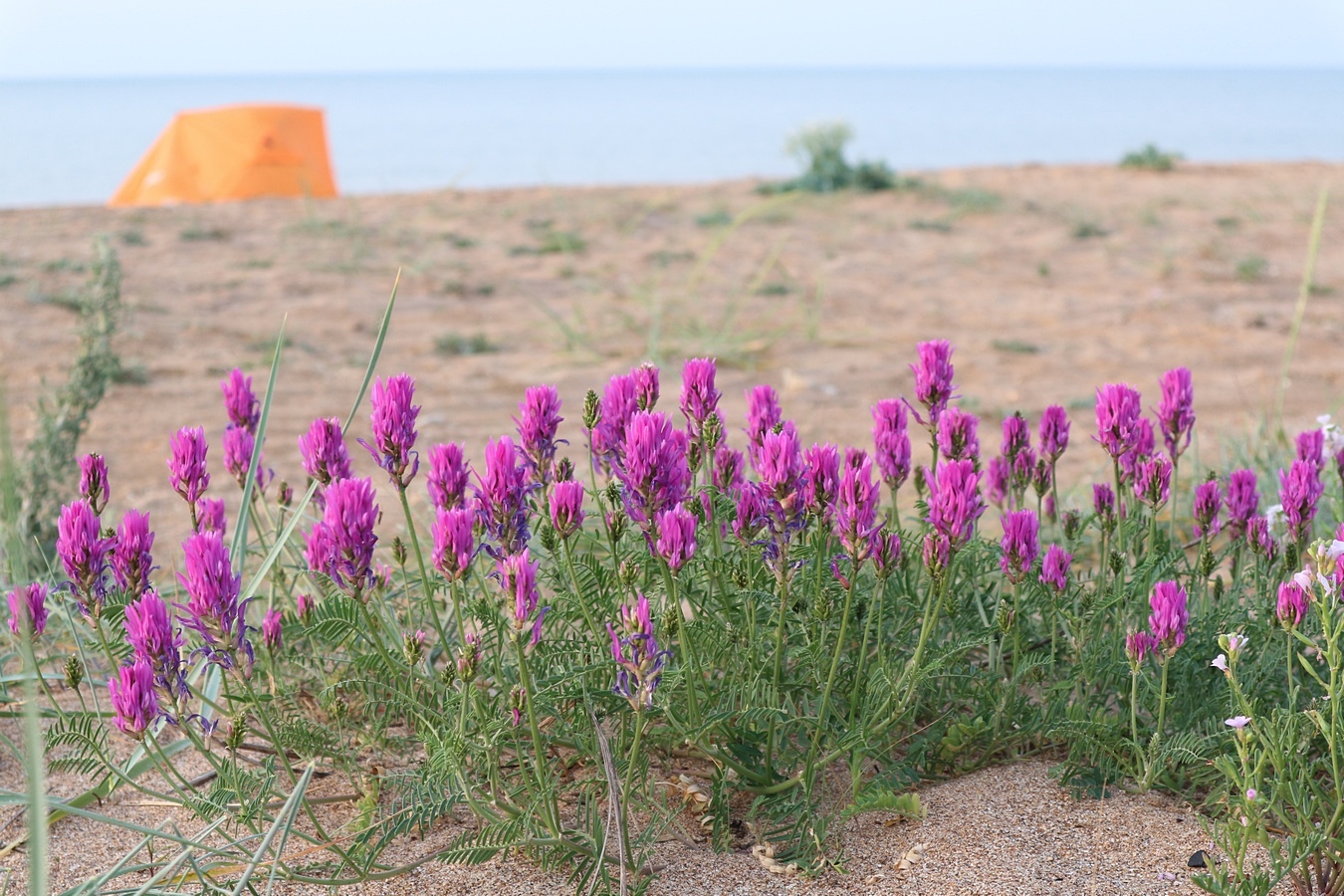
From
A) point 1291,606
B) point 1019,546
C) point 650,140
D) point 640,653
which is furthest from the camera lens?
point 650,140

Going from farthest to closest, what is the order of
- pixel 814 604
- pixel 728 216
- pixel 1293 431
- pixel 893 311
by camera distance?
pixel 728 216
pixel 893 311
pixel 1293 431
pixel 814 604

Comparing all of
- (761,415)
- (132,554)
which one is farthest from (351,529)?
(761,415)

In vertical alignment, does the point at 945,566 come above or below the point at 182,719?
above

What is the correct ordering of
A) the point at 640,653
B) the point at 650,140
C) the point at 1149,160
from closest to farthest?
1. the point at 640,653
2. the point at 1149,160
3. the point at 650,140

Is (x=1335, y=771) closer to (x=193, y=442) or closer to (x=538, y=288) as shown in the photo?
(x=193, y=442)

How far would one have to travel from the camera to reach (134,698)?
1603 mm

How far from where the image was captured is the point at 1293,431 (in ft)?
15.8

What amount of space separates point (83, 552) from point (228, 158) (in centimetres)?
1237

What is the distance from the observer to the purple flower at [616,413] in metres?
1.92

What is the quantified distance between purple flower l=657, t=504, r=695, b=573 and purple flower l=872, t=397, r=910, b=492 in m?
0.56

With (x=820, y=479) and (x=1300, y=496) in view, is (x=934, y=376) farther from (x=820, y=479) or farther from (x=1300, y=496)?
(x=1300, y=496)

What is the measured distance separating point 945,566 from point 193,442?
3.83 feet

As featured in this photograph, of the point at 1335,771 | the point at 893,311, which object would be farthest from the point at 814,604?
the point at 893,311

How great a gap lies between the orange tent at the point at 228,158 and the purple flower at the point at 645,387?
11.8m
